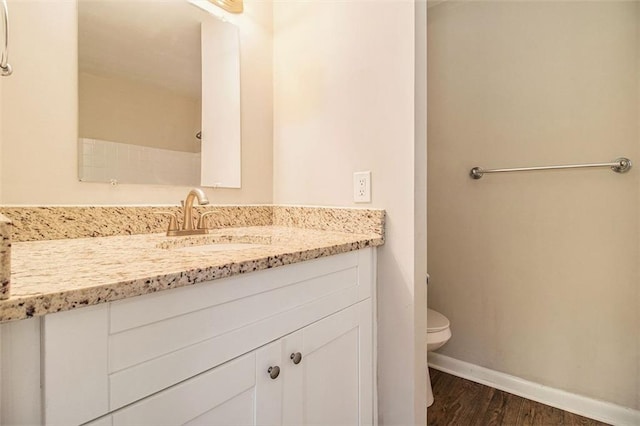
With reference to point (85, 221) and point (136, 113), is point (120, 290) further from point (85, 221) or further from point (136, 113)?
point (136, 113)

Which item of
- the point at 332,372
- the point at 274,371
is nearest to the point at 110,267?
the point at 274,371

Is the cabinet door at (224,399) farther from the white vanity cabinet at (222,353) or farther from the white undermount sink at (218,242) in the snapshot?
the white undermount sink at (218,242)

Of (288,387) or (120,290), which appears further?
(288,387)

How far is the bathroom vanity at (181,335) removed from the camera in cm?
42

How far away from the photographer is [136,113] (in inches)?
42.9

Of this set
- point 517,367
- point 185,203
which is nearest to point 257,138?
point 185,203

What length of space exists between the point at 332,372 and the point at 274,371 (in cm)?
26

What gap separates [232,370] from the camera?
633 mm

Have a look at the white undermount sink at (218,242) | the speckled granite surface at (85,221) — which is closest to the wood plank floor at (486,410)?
the white undermount sink at (218,242)

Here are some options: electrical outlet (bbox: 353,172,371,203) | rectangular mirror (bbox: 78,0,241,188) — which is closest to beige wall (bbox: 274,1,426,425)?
electrical outlet (bbox: 353,172,371,203)

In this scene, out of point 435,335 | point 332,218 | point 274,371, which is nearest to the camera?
point 274,371

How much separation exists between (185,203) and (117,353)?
0.69 meters

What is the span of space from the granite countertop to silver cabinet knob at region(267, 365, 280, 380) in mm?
238

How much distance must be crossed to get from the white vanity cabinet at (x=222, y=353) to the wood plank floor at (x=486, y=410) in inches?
27.3
